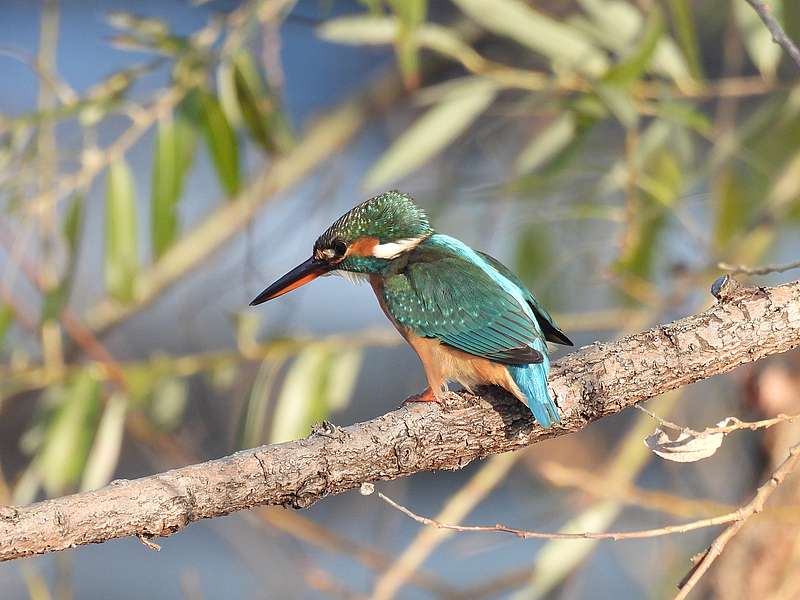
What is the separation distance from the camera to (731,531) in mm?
1033

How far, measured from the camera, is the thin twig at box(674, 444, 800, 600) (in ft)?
3.27

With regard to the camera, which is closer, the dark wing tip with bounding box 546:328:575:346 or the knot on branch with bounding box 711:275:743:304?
the knot on branch with bounding box 711:275:743:304

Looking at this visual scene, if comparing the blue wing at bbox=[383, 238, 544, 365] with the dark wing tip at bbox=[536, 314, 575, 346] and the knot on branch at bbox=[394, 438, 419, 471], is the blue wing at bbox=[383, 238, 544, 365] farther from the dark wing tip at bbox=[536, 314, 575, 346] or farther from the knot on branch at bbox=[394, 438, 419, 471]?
the knot on branch at bbox=[394, 438, 419, 471]

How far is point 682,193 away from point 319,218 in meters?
0.87

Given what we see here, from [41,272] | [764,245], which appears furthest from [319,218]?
[764,245]

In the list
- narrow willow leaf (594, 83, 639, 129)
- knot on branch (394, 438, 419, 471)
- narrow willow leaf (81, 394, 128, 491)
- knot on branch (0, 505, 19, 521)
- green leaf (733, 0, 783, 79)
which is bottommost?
narrow willow leaf (81, 394, 128, 491)

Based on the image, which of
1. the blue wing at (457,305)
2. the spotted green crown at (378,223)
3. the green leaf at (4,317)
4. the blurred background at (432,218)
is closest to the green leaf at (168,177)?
the blurred background at (432,218)

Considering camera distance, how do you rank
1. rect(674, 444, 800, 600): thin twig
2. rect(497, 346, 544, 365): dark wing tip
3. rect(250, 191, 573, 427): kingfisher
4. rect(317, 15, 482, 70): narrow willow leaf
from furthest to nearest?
rect(317, 15, 482, 70): narrow willow leaf → rect(250, 191, 573, 427): kingfisher → rect(497, 346, 544, 365): dark wing tip → rect(674, 444, 800, 600): thin twig

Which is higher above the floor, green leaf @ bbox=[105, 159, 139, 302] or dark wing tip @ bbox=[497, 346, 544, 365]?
green leaf @ bbox=[105, 159, 139, 302]

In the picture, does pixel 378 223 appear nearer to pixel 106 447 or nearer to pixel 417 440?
pixel 417 440

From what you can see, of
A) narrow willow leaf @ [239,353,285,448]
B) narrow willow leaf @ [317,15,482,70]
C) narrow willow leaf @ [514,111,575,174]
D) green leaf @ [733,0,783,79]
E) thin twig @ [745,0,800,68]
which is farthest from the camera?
narrow willow leaf @ [514,111,575,174]

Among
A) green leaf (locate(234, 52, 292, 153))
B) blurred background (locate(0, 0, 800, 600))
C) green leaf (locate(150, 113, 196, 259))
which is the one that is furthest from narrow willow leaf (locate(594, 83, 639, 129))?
green leaf (locate(150, 113, 196, 259))

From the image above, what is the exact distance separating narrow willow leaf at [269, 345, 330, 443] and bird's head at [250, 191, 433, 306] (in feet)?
1.41

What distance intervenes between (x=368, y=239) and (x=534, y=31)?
0.67 metres
